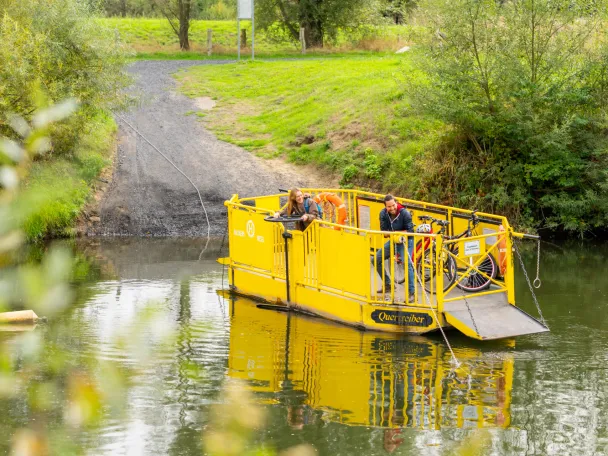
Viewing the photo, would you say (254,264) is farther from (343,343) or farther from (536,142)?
(536,142)

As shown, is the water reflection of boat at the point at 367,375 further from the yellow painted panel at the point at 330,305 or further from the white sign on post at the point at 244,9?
the white sign on post at the point at 244,9

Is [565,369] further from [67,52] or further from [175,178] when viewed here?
[175,178]

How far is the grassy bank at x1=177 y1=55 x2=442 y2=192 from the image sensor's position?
1102 inches

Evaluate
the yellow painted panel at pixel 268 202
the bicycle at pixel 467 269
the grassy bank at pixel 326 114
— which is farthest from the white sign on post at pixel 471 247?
the grassy bank at pixel 326 114

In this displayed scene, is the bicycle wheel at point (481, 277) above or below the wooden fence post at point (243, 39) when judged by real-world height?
below

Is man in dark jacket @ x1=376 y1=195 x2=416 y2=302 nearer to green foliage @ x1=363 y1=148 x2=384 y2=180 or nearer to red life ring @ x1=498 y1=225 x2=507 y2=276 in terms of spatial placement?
red life ring @ x1=498 y1=225 x2=507 y2=276

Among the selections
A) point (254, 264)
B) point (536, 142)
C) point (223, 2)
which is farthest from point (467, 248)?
point (223, 2)

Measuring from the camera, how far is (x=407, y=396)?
12.3m

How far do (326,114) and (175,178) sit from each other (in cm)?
615

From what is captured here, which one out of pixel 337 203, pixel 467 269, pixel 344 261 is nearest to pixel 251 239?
pixel 337 203

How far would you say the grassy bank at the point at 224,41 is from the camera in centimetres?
4541

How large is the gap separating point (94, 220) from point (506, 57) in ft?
39.5

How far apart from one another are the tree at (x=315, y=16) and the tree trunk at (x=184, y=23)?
354cm

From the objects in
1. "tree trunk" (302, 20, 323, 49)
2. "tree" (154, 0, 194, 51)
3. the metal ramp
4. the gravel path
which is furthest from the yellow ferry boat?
"tree" (154, 0, 194, 51)
